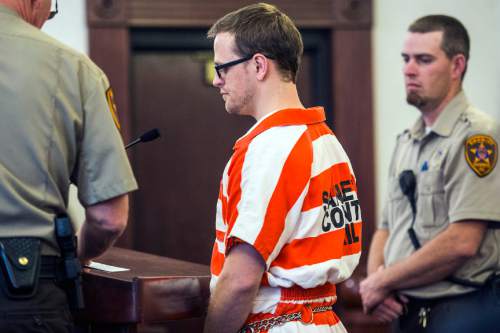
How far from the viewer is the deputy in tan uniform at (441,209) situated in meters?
2.56

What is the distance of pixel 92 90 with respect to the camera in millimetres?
1795

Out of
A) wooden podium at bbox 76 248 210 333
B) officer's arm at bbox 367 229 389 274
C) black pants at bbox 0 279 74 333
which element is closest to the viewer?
black pants at bbox 0 279 74 333

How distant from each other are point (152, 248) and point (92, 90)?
2.55 meters

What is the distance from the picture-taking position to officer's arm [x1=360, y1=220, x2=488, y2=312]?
8.36ft

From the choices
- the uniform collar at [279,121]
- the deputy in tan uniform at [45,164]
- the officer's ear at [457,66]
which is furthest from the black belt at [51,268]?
the officer's ear at [457,66]

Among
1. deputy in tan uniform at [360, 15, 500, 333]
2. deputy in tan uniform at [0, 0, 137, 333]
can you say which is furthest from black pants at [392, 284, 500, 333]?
deputy in tan uniform at [0, 0, 137, 333]

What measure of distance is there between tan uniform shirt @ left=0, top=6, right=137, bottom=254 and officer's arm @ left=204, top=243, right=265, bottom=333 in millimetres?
269

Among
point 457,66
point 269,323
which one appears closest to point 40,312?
point 269,323

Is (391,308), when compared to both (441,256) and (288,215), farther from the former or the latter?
(288,215)

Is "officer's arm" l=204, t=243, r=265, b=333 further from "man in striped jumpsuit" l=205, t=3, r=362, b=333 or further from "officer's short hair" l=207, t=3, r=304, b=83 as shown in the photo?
"officer's short hair" l=207, t=3, r=304, b=83

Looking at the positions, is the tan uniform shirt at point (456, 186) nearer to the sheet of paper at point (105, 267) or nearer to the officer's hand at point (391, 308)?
the officer's hand at point (391, 308)

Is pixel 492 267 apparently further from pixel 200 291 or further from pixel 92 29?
pixel 92 29

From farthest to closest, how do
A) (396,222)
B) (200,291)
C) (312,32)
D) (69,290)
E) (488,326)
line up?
(312,32), (396,222), (488,326), (200,291), (69,290)

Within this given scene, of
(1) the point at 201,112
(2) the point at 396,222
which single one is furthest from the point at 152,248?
(2) the point at 396,222
